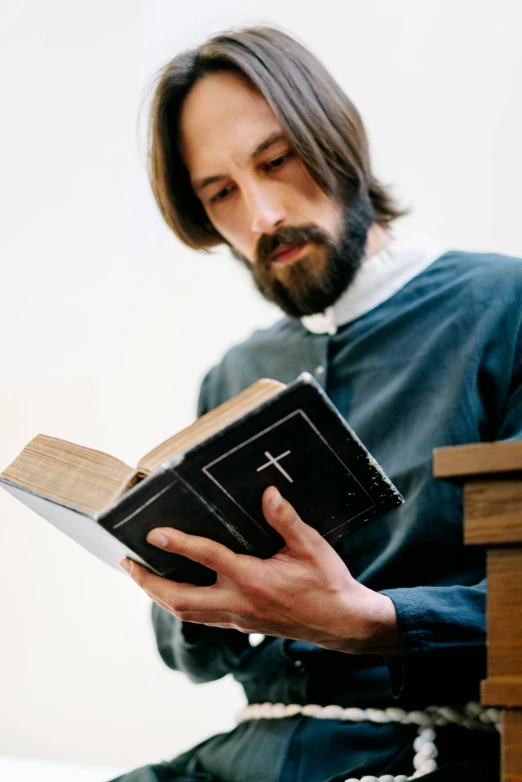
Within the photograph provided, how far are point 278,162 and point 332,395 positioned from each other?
393 mm

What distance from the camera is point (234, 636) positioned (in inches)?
48.9

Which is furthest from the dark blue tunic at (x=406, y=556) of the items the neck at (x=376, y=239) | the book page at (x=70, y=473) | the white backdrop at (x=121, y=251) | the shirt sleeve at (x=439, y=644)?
the white backdrop at (x=121, y=251)

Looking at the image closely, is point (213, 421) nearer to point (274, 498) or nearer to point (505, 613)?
point (274, 498)

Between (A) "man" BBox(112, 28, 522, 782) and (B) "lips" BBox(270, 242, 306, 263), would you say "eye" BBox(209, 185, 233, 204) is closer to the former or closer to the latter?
(A) "man" BBox(112, 28, 522, 782)

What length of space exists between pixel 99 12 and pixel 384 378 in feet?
4.70

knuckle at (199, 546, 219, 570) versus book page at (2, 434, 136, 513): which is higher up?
book page at (2, 434, 136, 513)

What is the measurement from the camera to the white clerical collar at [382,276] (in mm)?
1370

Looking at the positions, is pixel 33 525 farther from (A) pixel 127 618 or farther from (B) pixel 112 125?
(B) pixel 112 125

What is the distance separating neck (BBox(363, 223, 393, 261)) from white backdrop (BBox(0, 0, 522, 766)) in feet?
1.40

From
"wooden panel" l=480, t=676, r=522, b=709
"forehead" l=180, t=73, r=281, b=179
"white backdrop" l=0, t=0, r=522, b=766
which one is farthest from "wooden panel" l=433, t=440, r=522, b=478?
"white backdrop" l=0, t=0, r=522, b=766

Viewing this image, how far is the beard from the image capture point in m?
1.36

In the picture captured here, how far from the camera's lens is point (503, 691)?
595 millimetres

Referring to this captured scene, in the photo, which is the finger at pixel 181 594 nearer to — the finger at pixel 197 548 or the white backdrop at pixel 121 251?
the finger at pixel 197 548

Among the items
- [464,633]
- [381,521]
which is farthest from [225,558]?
[381,521]
